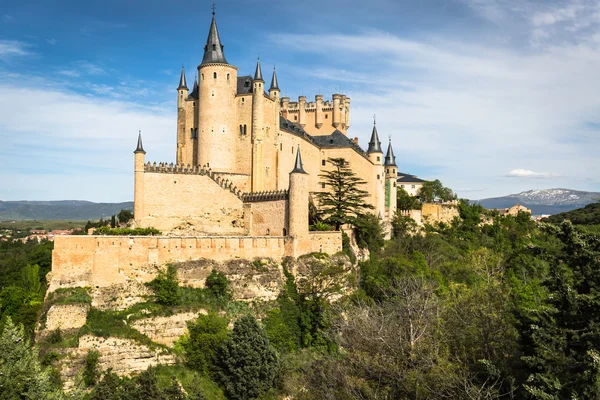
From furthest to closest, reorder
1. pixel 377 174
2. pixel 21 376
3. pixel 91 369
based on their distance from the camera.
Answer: pixel 377 174
pixel 91 369
pixel 21 376

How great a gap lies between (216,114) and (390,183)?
25.1 m

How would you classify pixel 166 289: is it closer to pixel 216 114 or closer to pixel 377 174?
pixel 216 114

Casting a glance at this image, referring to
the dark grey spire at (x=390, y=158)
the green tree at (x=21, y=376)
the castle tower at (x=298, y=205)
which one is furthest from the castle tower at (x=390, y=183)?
the green tree at (x=21, y=376)

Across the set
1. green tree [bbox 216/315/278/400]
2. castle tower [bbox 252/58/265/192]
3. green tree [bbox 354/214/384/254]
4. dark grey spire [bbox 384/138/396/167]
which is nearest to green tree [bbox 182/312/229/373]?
green tree [bbox 216/315/278/400]

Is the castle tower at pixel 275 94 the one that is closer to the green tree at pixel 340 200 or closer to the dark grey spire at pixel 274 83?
the dark grey spire at pixel 274 83

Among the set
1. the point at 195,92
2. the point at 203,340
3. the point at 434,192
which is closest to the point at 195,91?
the point at 195,92

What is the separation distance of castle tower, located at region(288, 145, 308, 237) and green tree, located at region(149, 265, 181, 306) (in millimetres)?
9718

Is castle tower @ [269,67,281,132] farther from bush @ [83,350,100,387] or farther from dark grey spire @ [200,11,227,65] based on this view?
bush @ [83,350,100,387]

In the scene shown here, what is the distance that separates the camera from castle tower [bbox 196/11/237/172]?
164ft

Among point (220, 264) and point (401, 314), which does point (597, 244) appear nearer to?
point (401, 314)

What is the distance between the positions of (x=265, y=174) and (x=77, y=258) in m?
18.8

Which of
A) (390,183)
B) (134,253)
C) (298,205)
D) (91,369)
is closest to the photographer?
(91,369)

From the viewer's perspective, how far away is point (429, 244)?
6275 cm

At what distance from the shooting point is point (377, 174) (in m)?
64.8
